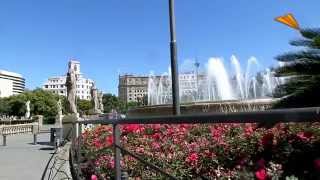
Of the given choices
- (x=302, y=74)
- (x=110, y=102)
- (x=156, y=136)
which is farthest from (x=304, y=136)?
(x=110, y=102)

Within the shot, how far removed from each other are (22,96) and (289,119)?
129051mm

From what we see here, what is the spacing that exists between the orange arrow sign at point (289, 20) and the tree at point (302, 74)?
253 millimetres

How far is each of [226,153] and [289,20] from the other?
3336 millimetres

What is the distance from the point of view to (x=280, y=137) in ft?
14.3

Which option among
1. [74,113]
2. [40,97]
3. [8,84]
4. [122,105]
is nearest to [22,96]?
[40,97]

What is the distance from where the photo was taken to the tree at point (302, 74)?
6098 millimetres

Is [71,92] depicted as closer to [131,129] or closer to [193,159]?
[131,129]

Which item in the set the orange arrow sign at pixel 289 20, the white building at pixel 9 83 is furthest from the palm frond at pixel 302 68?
the white building at pixel 9 83

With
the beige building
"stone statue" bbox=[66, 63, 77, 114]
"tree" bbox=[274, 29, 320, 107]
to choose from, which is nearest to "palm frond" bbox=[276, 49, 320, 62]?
"tree" bbox=[274, 29, 320, 107]

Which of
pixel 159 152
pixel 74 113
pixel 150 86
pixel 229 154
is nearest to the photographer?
pixel 229 154

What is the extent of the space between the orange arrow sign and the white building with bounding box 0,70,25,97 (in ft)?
509

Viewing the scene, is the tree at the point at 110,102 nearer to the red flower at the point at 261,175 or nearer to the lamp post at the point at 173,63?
the lamp post at the point at 173,63

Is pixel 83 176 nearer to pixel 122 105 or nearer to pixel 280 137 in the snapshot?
pixel 280 137

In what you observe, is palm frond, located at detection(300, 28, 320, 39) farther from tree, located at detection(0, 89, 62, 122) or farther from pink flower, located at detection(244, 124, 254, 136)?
tree, located at detection(0, 89, 62, 122)
